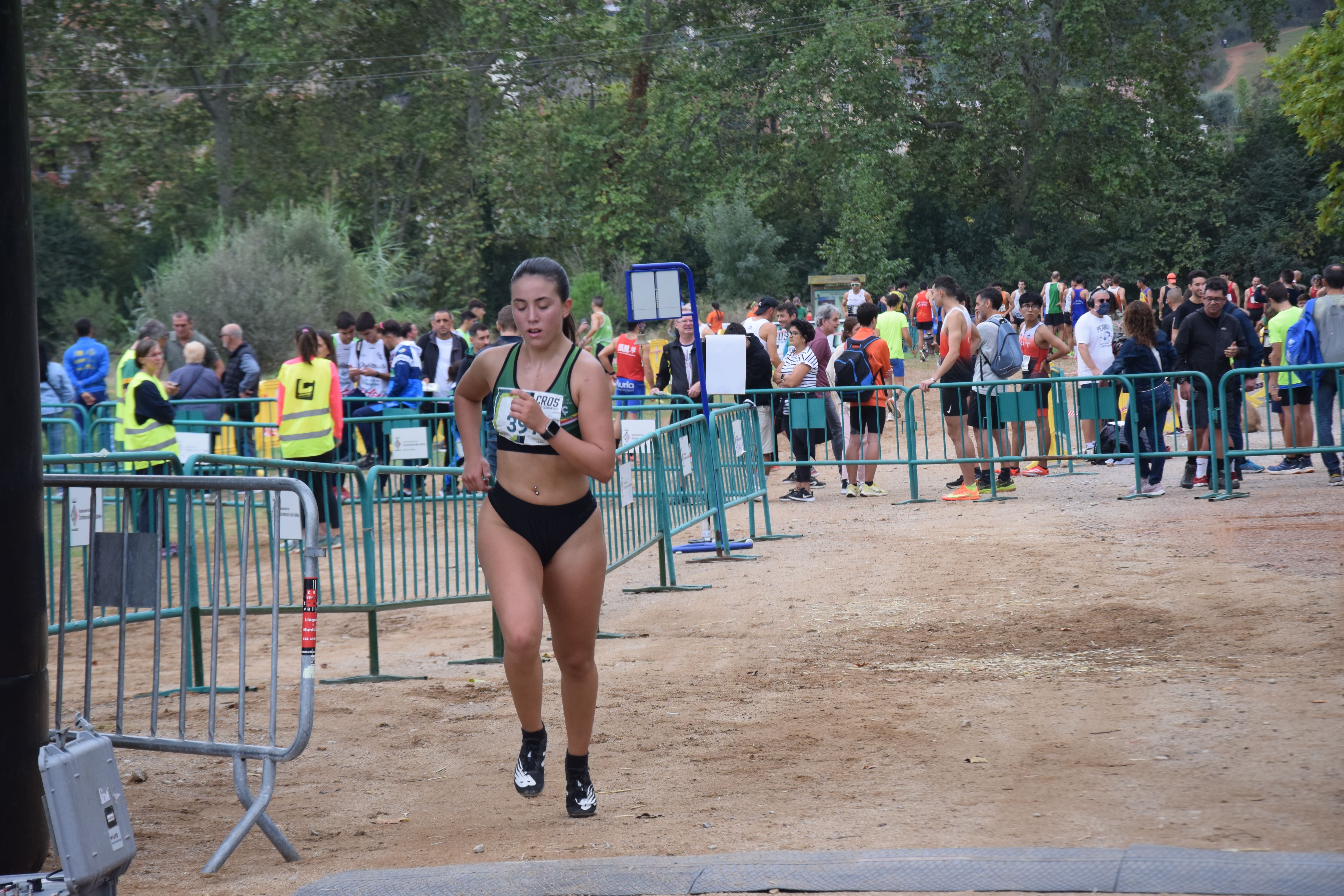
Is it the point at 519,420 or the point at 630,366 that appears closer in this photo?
the point at 519,420

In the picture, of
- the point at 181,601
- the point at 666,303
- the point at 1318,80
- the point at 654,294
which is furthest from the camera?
the point at 1318,80

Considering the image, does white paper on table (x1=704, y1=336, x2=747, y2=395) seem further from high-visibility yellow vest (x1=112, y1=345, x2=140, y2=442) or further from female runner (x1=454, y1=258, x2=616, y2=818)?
female runner (x1=454, y1=258, x2=616, y2=818)

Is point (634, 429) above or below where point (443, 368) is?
below

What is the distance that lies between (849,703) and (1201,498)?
7.80 metres

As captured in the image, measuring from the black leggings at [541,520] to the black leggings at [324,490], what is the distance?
2.60 metres

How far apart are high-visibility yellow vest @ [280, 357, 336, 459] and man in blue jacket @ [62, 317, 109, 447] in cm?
460

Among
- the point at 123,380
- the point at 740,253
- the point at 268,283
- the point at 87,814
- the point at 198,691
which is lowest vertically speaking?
the point at 198,691

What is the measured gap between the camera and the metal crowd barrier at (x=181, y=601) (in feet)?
15.1

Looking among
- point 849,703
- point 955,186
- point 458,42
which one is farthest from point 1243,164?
point 849,703

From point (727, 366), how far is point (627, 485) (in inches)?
185

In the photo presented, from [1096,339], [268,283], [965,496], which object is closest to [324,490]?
[965,496]

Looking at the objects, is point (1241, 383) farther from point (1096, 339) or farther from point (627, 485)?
point (627, 485)

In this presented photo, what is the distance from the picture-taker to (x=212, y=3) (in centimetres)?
4359

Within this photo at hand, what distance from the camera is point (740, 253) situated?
43.1 metres
